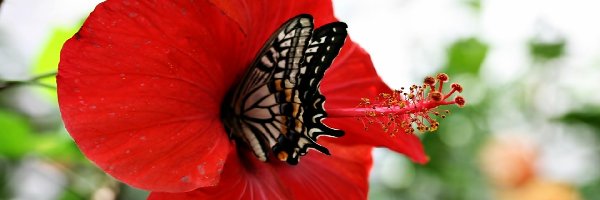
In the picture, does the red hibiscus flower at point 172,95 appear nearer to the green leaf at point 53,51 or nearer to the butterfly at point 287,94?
the butterfly at point 287,94

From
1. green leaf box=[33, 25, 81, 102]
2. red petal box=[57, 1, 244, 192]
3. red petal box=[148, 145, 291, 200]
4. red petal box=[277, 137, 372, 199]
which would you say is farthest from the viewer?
green leaf box=[33, 25, 81, 102]

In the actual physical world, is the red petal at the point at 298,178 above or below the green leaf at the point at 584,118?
below

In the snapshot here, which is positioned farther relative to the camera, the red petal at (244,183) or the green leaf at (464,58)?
the green leaf at (464,58)

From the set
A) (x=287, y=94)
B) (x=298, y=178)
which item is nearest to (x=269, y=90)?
(x=287, y=94)

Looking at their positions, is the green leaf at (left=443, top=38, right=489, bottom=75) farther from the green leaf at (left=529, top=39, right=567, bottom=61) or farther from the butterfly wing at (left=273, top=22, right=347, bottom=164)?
the butterfly wing at (left=273, top=22, right=347, bottom=164)

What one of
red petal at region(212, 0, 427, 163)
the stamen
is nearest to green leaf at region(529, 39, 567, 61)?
red petal at region(212, 0, 427, 163)

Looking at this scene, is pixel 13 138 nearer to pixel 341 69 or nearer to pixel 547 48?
pixel 341 69

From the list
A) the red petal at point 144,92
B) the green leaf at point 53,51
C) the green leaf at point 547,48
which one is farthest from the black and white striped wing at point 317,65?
the green leaf at point 547,48
